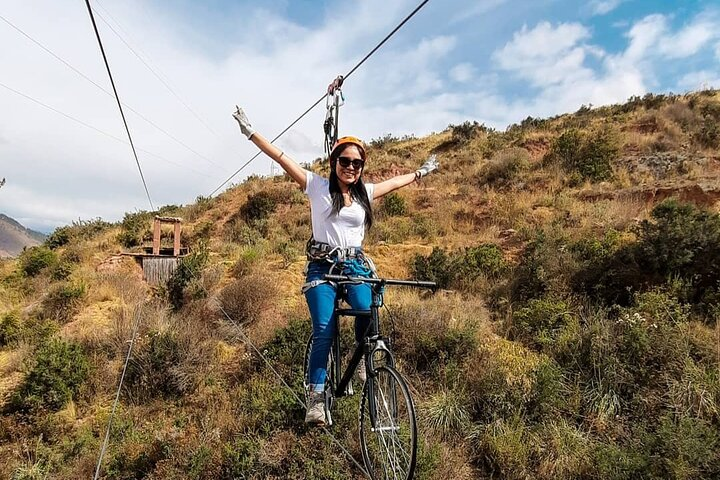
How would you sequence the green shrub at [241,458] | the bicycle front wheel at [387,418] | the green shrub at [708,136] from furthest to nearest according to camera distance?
the green shrub at [708,136], the green shrub at [241,458], the bicycle front wheel at [387,418]

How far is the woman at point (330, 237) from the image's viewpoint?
330cm

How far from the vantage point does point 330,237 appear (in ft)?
11.4

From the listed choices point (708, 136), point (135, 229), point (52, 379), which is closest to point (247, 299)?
point (52, 379)

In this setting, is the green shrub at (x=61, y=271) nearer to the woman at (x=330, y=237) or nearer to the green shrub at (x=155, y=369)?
the green shrub at (x=155, y=369)

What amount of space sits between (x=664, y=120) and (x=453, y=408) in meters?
16.8

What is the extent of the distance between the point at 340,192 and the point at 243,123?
3.40 ft

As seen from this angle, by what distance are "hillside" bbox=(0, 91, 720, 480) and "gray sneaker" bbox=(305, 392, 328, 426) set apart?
1.43 m

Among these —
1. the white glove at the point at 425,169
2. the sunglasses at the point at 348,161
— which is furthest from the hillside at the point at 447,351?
A: the sunglasses at the point at 348,161

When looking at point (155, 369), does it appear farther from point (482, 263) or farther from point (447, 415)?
point (482, 263)

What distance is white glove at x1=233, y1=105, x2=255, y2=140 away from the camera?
3643 millimetres

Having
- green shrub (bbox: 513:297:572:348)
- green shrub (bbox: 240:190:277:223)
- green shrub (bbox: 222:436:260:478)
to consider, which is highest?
green shrub (bbox: 240:190:277:223)

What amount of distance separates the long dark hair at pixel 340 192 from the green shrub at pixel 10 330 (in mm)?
8427

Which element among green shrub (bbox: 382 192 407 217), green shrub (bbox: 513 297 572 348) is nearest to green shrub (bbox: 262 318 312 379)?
green shrub (bbox: 513 297 572 348)

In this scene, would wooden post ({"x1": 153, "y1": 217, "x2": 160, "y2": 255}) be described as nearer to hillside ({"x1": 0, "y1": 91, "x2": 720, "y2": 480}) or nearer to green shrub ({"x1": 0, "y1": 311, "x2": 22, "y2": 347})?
hillside ({"x1": 0, "y1": 91, "x2": 720, "y2": 480})
